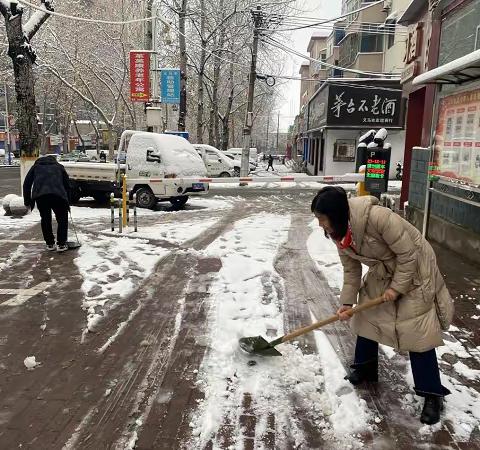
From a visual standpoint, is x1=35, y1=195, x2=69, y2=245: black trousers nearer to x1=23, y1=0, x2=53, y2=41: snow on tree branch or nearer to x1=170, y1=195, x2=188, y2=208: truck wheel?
x1=170, y1=195, x2=188, y2=208: truck wheel

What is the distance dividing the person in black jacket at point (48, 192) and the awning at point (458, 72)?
5683mm

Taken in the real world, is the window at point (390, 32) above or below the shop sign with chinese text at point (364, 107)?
above

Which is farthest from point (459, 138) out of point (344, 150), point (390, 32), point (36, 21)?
point (390, 32)

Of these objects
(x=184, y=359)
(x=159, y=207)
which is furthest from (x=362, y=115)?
(x=184, y=359)

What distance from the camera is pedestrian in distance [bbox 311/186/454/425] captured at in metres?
2.90

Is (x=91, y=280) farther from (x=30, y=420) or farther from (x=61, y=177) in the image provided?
(x=30, y=420)

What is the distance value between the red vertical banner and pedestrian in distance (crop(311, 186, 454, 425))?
17.2 meters

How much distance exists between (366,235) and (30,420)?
243 cm

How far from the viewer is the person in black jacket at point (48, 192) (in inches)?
285

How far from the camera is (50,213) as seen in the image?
7.49m

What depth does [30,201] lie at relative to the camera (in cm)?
739

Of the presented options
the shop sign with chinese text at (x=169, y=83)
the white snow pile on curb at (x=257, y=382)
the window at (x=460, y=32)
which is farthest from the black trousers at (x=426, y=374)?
the shop sign with chinese text at (x=169, y=83)

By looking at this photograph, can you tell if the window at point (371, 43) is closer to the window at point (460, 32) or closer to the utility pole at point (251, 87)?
the utility pole at point (251, 87)

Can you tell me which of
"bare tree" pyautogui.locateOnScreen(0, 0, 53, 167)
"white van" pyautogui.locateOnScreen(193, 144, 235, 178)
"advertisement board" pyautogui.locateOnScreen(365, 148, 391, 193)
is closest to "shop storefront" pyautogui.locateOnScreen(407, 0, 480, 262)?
"advertisement board" pyautogui.locateOnScreen(365, 148, 391, 193)
